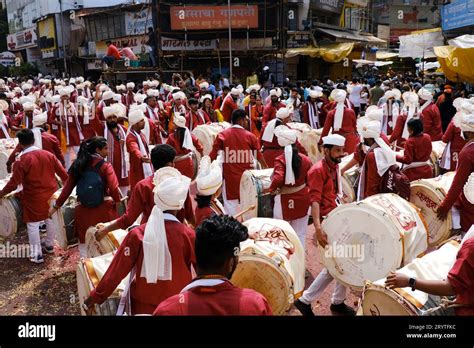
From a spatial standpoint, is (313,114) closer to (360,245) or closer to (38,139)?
(38,139)

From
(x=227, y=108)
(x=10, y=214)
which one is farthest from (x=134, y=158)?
(x=227, y=108)

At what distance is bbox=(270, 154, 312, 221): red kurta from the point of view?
532cm

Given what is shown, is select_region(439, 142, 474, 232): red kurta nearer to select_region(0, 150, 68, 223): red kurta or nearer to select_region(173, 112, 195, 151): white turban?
select_region(173, 112, 195, 151): white turban

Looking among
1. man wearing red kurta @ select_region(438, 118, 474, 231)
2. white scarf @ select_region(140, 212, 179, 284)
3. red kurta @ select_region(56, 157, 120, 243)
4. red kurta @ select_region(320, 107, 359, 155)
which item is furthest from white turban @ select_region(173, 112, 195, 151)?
white scarf @ select_region(140, 212, 179, 284)

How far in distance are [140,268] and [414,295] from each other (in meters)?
1.75

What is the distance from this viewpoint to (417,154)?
6207 millimetres

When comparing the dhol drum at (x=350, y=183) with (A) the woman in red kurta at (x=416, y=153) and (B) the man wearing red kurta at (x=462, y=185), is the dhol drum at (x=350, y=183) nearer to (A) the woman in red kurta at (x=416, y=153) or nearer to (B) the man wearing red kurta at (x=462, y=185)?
(A) the woman in red kurta at (x=416, y=153)

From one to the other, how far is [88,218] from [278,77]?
18995 millimetres

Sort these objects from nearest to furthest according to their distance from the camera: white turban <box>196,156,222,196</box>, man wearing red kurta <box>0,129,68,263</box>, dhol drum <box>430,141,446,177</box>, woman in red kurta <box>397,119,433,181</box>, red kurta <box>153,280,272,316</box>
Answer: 1. red kurta <box>153,280,272,316</box>
2. white turban <box>196,156,222,196</box>
3. man wearing red kurta <box>0,129,68,263</box>
4. woman in red kurta <box>397,119,433,181</box>
5. dhol drum <box>430,141,446,177</box>

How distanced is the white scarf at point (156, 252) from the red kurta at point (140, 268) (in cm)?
4

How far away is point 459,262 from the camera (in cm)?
270

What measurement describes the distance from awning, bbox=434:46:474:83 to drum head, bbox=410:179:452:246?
312 inches

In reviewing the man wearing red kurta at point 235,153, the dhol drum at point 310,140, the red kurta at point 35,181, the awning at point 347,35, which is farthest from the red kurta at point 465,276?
the awning at point 347,35
